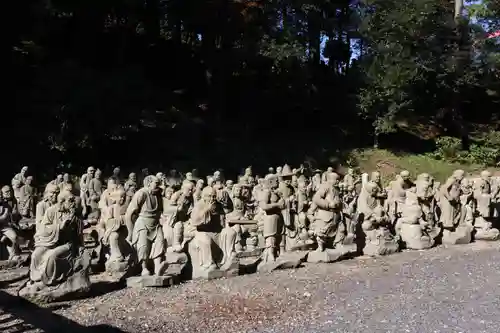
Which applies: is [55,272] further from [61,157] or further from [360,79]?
[360,79]

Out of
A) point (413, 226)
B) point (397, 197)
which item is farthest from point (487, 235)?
point (397, 197)

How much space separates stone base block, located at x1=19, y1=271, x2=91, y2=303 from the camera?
7062 millimetres

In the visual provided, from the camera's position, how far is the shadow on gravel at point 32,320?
6.20 meters

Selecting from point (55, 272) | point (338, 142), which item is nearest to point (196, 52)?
point (338, 142)

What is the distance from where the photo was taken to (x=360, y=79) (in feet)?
87.1

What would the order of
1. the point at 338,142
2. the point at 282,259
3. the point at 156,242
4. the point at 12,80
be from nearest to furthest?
1. the point at 156,242
2. the point at 282,259
3. the point at 12,80
4. the point at 338,142

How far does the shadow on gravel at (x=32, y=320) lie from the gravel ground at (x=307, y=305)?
0.01 m

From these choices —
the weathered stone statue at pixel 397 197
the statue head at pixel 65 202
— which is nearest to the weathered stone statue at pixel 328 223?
the weathered stone statue at pixel 397 197

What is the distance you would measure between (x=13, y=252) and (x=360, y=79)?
801 inches

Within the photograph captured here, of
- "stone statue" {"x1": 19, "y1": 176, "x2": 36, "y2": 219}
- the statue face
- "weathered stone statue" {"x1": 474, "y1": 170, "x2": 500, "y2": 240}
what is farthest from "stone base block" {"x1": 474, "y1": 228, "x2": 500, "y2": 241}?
"stone statue" {"x1": 19, "y1": 176, "x2": 36, "y2": 219}

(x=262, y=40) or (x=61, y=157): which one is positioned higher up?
(x=262, y=40)

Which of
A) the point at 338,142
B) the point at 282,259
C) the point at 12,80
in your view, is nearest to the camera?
the point at 282,259

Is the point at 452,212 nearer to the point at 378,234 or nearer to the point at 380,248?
the point at 378,234

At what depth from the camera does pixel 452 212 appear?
11.6 meters
